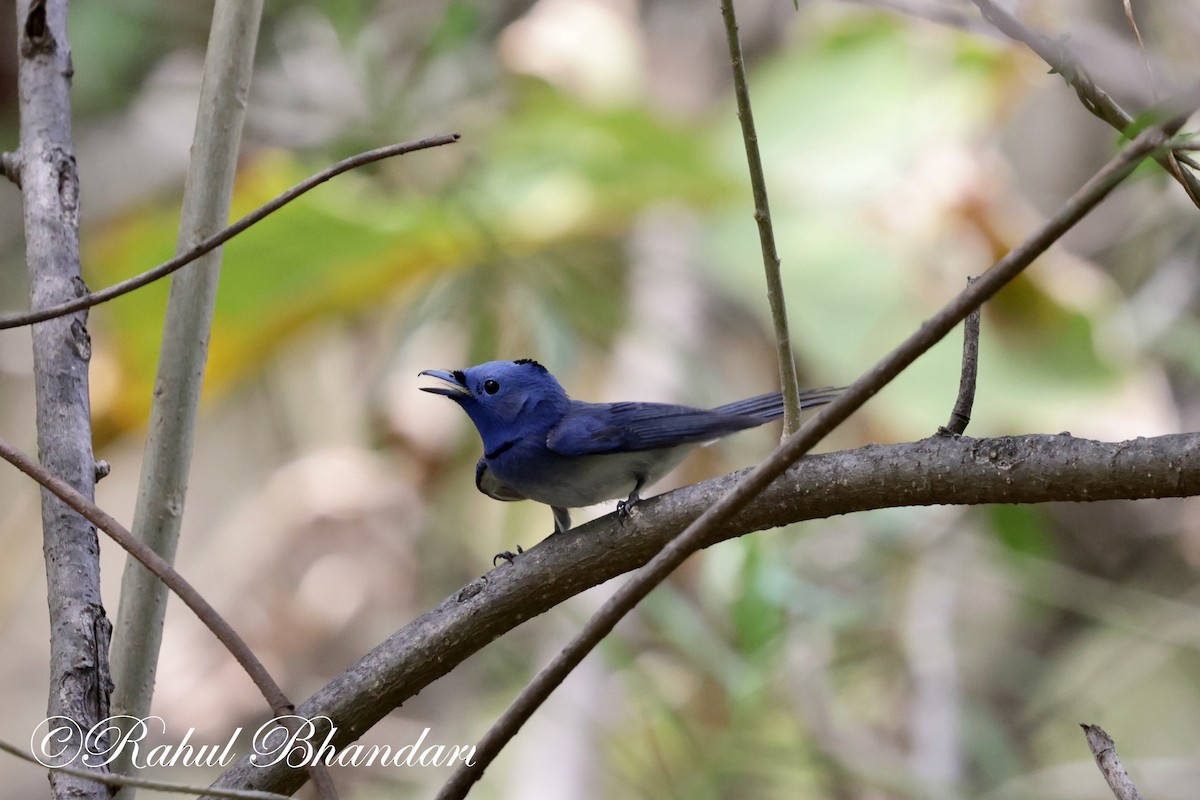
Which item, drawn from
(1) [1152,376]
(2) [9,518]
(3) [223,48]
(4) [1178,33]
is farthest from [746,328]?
(3) [223,48]

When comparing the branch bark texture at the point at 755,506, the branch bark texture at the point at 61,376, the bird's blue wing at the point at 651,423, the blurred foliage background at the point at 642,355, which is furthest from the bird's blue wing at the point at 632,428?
the blurred foliage background at the point at 642,355

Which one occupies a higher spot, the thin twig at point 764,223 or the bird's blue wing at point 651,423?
the bird's blue wing at point 651,423

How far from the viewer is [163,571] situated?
1285 mm

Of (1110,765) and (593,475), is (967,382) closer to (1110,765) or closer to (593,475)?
(1110,765)

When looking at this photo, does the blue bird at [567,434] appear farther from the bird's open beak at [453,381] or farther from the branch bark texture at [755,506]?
the branch bark texture at [755,506]

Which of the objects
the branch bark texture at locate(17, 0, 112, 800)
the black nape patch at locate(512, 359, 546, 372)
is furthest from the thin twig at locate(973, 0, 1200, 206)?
the branch bark texture at locate(17, 0, 112, 800)

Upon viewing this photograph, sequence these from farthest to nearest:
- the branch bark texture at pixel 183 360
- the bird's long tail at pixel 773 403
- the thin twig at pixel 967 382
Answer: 1. the bird's long tail at pixel 773 403
2. the branch bark texture at pixel 183 360
3. the thin twig at pixel 967 382

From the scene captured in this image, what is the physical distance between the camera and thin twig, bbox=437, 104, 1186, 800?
93cm

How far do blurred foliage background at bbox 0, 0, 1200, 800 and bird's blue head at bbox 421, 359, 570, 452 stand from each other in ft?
3.15

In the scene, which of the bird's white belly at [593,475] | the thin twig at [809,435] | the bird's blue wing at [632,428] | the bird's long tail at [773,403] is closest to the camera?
the thin twig at [809,435]

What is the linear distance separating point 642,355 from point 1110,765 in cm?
325

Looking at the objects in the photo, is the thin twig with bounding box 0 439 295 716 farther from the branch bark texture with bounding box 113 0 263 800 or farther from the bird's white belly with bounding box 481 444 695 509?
the bird's white belly with bounding box 481 444 695 509

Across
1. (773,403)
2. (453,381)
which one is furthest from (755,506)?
(453,381)

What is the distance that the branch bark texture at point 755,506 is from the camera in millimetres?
1193
